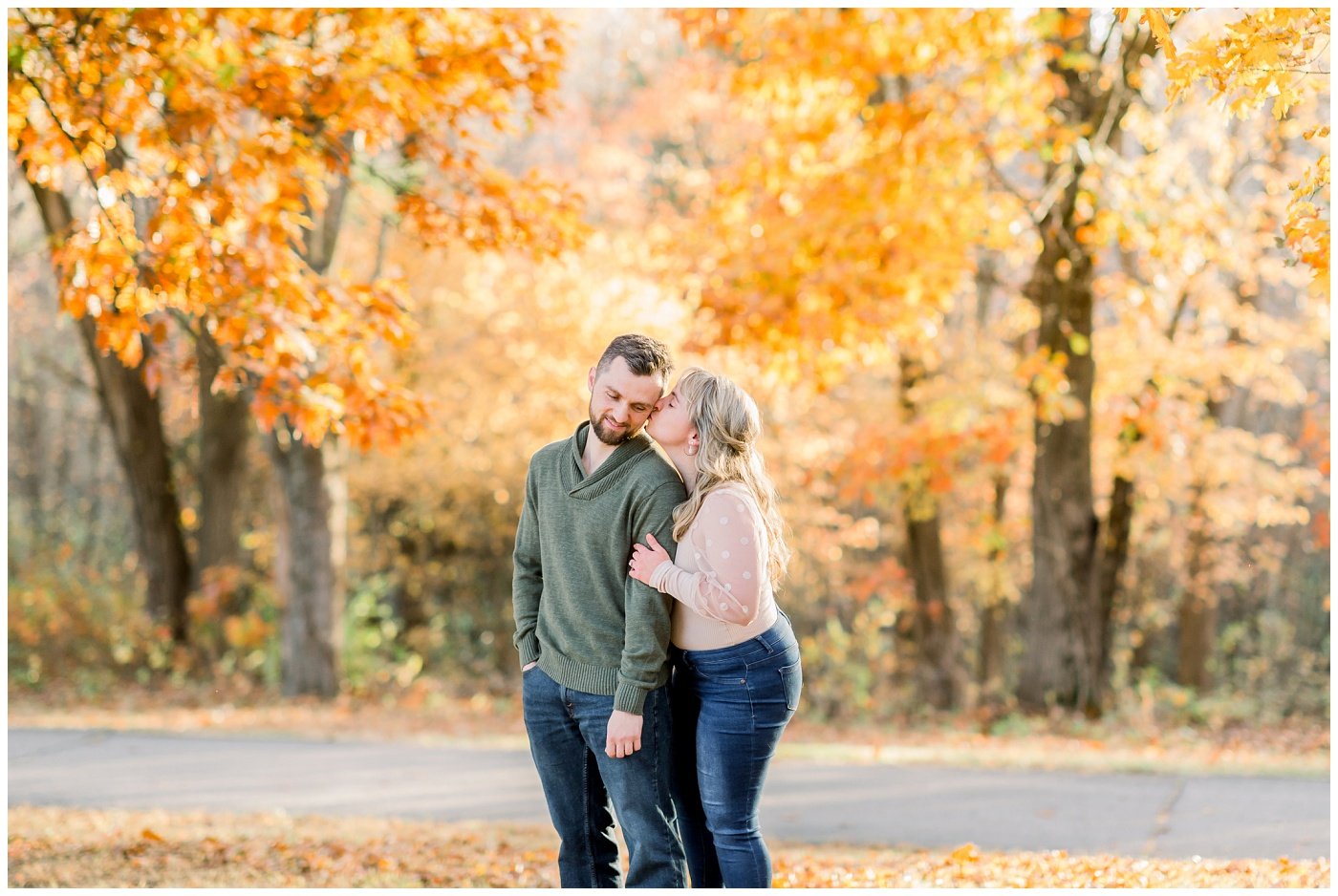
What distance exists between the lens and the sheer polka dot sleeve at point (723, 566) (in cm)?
333

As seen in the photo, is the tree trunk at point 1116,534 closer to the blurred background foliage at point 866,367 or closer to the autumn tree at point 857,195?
the blurred background foliage at point 866,367

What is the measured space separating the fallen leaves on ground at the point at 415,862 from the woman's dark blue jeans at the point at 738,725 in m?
1.46

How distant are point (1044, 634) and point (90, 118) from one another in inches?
321

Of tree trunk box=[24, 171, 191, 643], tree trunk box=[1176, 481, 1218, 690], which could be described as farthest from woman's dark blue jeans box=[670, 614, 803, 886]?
tree trunk box=[1176, 481, 1218, 690]

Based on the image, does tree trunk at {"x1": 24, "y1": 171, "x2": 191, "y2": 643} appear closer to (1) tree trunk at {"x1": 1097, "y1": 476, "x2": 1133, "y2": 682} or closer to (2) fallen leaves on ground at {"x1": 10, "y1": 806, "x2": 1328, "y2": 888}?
(2) fallen leaves on ground at {"x1": 10, "y1": 806, "x2": 1328, "y2": 888}

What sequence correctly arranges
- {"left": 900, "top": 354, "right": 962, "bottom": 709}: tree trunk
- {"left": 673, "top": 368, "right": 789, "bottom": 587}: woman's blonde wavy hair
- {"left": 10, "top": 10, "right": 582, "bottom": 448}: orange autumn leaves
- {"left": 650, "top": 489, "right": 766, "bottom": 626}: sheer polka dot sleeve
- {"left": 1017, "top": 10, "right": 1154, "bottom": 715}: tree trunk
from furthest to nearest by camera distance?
1. {"left": 900, "top": 354, "right": 962, "bottom": 709}: tree trunk
2. {"left": 1017, "top": 10, "right": 1154, "bottom": 715}: tree trunk
3. {"left": 10, "top": 10, "right": 582, "bottom": 448}: orange autumn leaves
4. {"left": 673, "top": 368, "right": 789, "bottom": 587}: woman's blonde wavy hair
5. {"left": 650, "top": 489, "right": 766, "bottom": 626}: sheer polka dot sleeve

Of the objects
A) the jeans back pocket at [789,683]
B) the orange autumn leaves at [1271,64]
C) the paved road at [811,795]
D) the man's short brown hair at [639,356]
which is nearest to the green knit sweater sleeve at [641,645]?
the jeans back pocket at [789,683]

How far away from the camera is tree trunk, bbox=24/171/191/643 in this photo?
43.7 ft

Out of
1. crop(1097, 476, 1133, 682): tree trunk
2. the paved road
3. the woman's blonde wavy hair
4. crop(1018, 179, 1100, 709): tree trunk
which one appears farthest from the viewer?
crop(1097, 476, 1133, 682): tree trunk

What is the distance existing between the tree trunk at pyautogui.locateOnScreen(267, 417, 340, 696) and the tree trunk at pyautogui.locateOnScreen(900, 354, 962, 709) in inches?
248

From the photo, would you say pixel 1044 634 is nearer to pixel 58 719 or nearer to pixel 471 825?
pixel 471 825

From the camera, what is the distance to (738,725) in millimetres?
3445

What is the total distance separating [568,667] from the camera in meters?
3.56

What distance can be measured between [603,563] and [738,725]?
61cm
